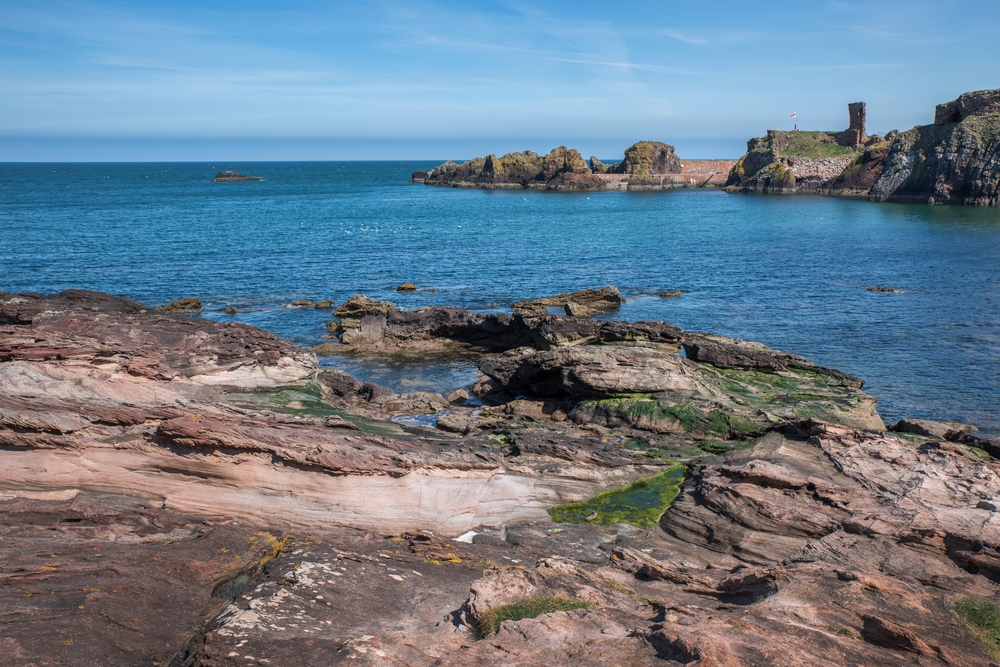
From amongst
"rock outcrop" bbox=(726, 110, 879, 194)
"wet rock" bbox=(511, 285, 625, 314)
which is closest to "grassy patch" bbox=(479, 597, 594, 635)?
"wet rock" bbox=(511, 285, 625, 314)

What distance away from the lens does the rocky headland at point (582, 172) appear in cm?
16312

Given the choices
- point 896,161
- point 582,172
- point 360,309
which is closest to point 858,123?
point 896,161

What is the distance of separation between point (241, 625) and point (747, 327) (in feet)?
111

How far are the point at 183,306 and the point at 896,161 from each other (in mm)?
108142

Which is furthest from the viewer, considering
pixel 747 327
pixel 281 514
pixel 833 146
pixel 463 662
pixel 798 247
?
pixel 833 146

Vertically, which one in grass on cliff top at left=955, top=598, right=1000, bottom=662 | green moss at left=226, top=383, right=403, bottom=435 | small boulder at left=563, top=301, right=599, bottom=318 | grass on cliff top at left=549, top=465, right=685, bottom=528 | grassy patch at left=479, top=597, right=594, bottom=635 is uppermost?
small boulder at left=563, top=301, right=599, bottom=318

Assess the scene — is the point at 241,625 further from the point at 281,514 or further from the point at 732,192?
the point at 732,192

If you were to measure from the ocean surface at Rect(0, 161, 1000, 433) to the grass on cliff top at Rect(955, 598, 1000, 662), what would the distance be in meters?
15.8

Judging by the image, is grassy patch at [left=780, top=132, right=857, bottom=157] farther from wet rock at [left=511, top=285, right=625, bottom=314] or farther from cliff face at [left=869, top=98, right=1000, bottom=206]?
wet rock at [left=511, top=285, right=625, bottom=314]

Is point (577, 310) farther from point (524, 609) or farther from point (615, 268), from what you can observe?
point (524, 609)

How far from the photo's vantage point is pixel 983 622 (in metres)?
10.5

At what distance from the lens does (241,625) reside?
31.4 feet

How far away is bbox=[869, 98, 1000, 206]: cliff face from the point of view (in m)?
95.4

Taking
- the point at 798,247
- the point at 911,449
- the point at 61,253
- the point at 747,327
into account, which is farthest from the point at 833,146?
the point at 911,449
